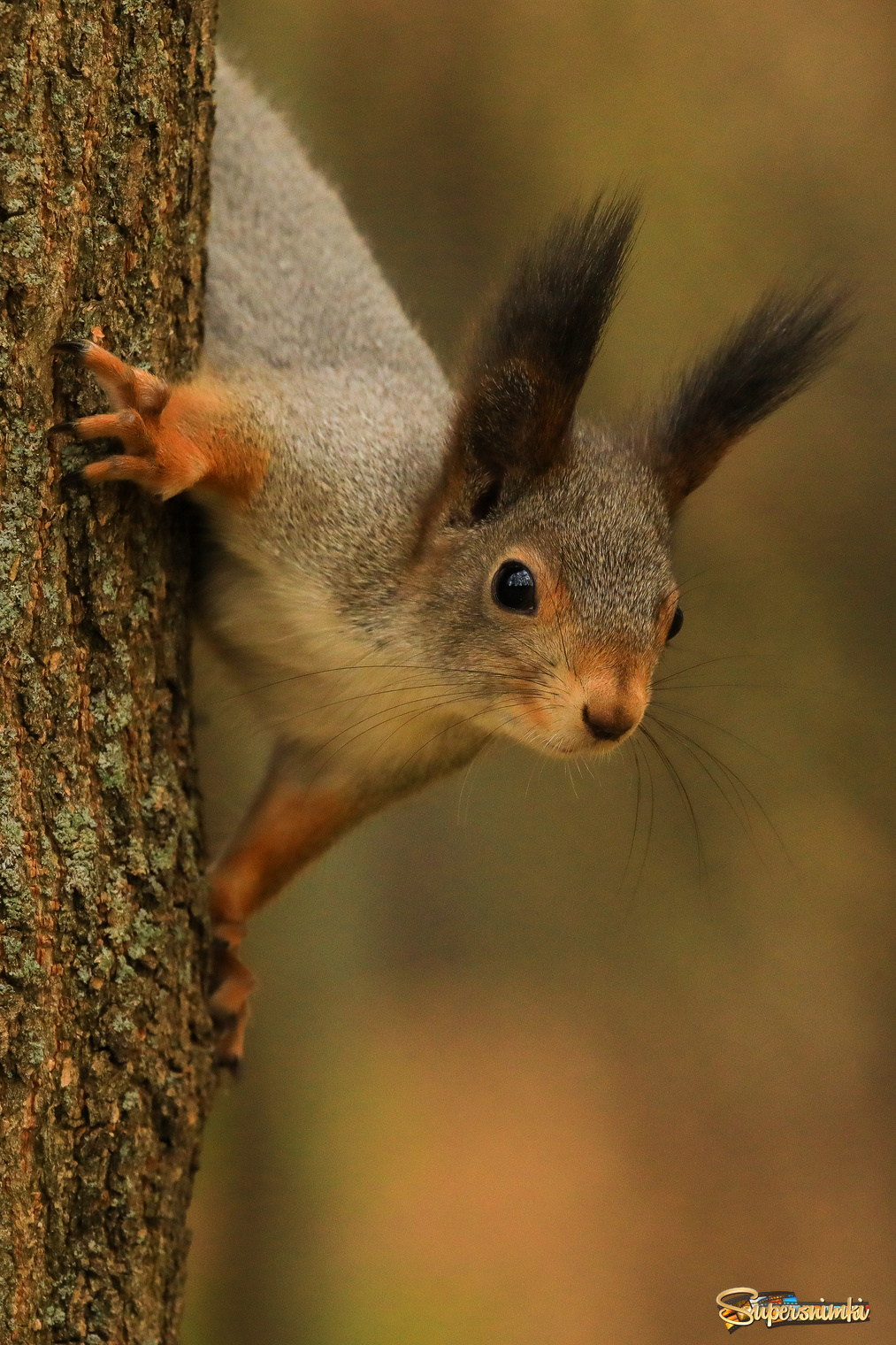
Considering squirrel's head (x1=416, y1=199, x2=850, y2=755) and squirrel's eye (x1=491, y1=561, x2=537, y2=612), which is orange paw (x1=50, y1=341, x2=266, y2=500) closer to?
squirrel's head (x1=416, y1=199, x2=850, y2=755)

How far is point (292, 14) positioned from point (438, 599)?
372cm

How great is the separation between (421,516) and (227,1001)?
47.9 inches

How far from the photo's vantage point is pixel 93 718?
2.29 metres

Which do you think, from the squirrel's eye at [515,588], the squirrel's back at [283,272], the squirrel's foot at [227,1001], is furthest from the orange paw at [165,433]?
the squirrel's foot at [227,1001]

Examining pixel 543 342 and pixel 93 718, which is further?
pixel 543 342

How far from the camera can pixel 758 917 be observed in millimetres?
6480

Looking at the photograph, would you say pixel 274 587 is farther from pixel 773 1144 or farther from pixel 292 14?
pixel 773 1144

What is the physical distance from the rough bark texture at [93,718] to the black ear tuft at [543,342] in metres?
0.67

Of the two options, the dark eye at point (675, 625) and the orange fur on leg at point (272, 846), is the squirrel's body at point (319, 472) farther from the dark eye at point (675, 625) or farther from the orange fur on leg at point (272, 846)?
the dark eye at point (675, 625)

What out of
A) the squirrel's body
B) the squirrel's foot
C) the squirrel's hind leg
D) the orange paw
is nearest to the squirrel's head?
the squirrel's body

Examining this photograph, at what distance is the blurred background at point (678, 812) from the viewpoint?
19.2 feet

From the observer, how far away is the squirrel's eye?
2842mm

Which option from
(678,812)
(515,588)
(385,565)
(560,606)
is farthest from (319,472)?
(678,812)

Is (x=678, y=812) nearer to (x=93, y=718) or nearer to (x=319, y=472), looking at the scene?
(x=319, y=472)
